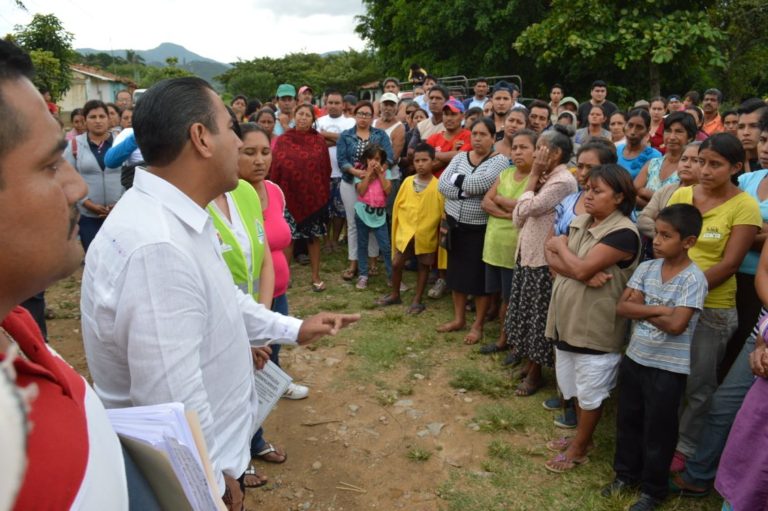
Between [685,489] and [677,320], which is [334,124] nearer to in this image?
[677,320]

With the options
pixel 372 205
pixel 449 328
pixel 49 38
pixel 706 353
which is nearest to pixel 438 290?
pixel 449 328

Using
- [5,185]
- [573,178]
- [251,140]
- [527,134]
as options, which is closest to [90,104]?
[251,140]

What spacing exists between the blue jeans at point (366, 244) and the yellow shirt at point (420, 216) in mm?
557

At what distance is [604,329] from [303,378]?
2.37 meters

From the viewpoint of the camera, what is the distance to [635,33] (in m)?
13.6

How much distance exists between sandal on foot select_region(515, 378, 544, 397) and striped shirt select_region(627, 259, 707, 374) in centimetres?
130

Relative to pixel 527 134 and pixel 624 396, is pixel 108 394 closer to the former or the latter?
pixel 624 396

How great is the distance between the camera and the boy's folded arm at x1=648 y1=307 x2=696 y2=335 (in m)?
2.72

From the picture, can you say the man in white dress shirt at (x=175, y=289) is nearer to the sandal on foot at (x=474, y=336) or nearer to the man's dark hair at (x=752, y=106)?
the sandal on foot at (x=474, y=336)

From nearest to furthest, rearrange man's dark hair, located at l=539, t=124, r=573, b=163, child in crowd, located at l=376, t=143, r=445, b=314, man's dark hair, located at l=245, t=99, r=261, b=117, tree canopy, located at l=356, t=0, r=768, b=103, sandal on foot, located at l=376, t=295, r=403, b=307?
man's dark hair, located at l=539, t=124, r=573, b=163 < child in crowd, located at l=376, t=143, r=445, b=314 < sandal on foot, located at l=376, t=295, r=403, b=307 < man's dark hair, located at l=245, t=99, r=261, b=117 < tree canopy, located at l=356, t=0, r=768, b=103

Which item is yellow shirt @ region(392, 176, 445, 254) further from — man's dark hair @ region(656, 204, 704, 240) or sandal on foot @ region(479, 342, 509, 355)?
man's dark hair @ region(656, 204, 704, 240)

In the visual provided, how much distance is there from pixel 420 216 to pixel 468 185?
85cm

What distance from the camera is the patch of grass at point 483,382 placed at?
415 cm

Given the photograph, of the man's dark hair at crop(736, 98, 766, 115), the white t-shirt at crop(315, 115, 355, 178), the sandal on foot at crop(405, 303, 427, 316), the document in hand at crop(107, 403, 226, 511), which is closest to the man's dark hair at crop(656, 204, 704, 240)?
the man's dark hair at crop(736, 98, 766, 115)
